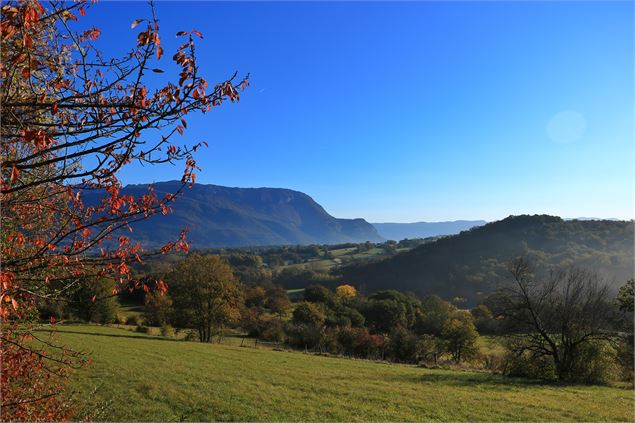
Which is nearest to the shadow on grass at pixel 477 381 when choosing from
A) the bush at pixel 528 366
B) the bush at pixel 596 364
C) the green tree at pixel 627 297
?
the bush at pixel 528 366

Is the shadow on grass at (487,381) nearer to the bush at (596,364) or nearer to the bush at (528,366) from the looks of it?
the bush at (528,366)

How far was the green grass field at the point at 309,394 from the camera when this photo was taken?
1562cm

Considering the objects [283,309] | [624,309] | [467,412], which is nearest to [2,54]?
[467,412]

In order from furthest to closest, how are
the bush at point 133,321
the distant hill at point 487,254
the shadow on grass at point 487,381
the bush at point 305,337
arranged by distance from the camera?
the distant hill at point 487,254 < the bush at point 133,321 < the bush at point 305,337 < the shadow on grass at point 487,381

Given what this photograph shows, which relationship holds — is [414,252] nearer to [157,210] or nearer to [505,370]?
[505,370]

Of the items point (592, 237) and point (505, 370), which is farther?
point (592, 237)

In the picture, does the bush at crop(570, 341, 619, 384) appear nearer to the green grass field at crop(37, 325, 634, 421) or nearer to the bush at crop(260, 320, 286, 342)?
the green grass field at crop(37, 325, 634, 421)

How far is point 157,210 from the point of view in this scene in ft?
17.0

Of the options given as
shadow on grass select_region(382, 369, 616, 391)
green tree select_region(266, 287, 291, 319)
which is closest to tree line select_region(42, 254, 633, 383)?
green tree select_region(266, 287, 291, 319)

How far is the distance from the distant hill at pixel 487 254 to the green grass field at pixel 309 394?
8354cm

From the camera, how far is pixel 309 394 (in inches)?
744

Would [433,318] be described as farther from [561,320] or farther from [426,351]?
[561,320]

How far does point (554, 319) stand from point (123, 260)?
3121 centimetres

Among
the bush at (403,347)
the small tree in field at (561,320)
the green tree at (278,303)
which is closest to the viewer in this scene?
the small tree in field at (561,320)
